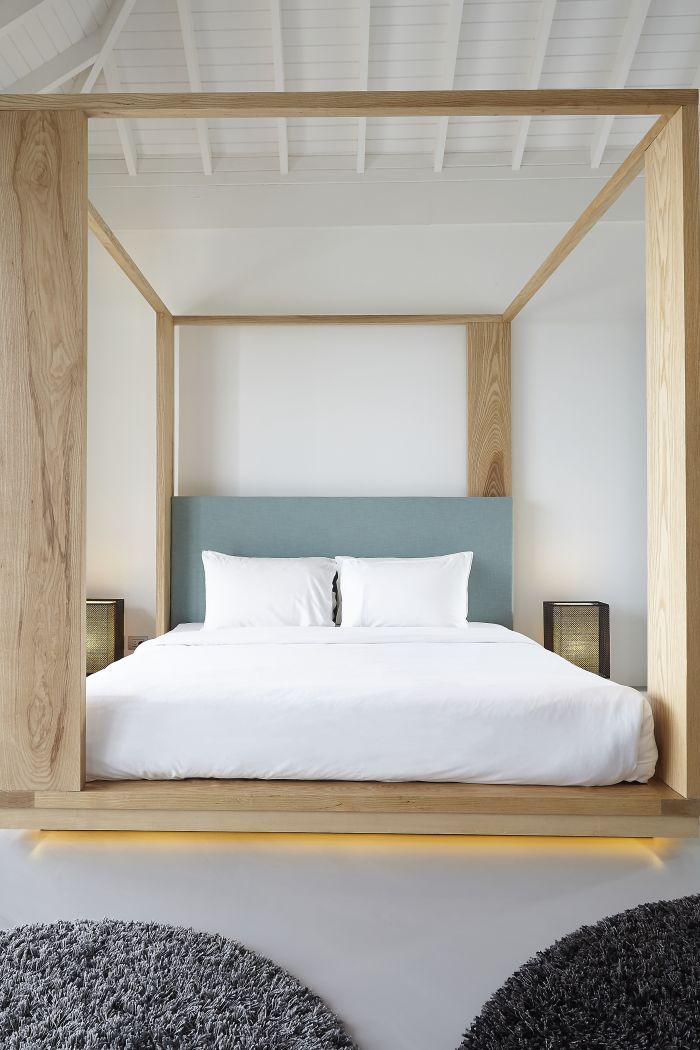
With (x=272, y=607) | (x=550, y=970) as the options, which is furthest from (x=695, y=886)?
(x=272, y=607)

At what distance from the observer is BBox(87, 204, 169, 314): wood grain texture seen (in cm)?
278

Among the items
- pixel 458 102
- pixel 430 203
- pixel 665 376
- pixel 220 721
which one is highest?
pixel 430 203

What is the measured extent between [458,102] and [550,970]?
224 cm

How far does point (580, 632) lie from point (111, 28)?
3.73 m

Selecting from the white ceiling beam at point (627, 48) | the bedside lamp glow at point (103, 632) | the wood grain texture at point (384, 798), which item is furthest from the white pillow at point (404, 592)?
the white ceiling beam at point (627, 48)

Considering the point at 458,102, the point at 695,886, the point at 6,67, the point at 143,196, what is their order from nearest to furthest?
the point at 695,886 → the point at 458,102 → the point at 6,67 → the point at 143,196

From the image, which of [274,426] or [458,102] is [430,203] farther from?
[458,102]

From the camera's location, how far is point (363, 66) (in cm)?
374

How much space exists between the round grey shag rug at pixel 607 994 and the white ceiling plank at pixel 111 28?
4010mm

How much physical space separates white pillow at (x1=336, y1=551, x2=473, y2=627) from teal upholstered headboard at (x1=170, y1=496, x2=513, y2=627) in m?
0.25

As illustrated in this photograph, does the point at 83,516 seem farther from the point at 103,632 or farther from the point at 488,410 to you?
the point at 488,410

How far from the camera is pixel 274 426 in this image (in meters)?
4.46

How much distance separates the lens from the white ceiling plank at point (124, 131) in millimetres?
3758

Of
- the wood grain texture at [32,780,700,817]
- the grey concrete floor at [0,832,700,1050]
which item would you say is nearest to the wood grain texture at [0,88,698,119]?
the wood grain texture at [32,780,700,817]
